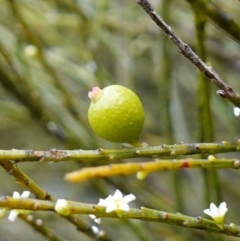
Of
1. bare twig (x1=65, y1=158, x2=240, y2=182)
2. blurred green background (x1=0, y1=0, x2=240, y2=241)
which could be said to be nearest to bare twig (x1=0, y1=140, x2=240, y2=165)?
bare twig (x1=65, y1=158, x2=240, y2=182)

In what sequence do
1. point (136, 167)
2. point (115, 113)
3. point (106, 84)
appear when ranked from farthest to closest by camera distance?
point (106, 84)
point (115, 113)
point (136, 167)

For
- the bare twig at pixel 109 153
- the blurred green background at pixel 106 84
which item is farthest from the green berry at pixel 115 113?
the blurred green background at pixel 106 84

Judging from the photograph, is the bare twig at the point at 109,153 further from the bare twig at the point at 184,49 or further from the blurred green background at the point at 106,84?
the blurred green background at the point at 106,84

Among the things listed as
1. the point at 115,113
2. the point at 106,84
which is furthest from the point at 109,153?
the point at 106,84

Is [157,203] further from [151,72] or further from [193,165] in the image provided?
[151,72]

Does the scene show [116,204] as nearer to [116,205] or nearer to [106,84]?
[116,205]

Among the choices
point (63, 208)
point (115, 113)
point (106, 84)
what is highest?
point (106, 84)

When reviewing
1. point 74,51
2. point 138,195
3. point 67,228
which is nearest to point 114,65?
point 74,51
